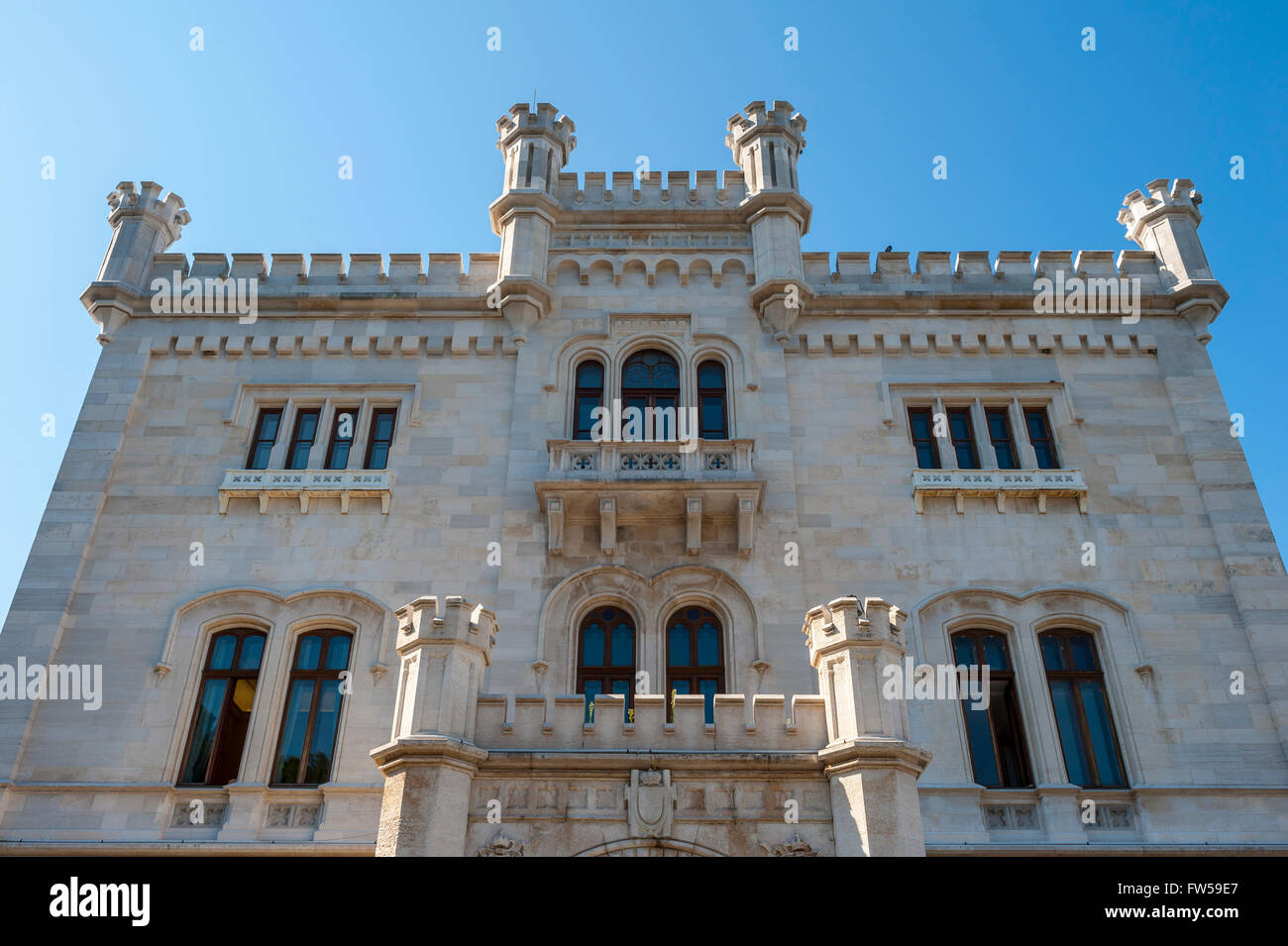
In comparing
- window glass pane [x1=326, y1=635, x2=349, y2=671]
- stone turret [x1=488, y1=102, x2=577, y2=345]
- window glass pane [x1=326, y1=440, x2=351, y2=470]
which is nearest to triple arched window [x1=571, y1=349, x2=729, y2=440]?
stone turret [x1=488, y1=102, x2=577, y2=345]

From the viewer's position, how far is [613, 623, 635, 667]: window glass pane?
16.9 m

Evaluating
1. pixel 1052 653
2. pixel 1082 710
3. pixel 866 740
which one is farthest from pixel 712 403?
pixel 866 740

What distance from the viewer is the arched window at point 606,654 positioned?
16656 millimetres

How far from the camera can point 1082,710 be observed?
16.4m

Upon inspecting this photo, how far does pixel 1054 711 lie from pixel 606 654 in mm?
7291

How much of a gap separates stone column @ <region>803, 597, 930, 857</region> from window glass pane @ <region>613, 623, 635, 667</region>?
5.27m

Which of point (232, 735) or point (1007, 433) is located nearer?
point (232, 735)

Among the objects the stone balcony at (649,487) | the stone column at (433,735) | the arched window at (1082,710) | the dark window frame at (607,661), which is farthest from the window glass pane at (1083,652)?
the stone column at (433,735)

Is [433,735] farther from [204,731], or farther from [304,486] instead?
[304,486]

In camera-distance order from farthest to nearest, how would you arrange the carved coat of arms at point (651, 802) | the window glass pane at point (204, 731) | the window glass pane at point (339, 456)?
the window glass pane at point (339, 456), the window glass pane at point (204, 731), the carved coat of arms at point (651, 802)

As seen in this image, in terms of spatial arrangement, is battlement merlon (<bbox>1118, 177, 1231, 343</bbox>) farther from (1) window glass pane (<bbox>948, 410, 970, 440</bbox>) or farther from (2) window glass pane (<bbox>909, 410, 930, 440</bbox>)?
(2) window glass pane (<bbox>909, 410, 930, 440</bbox>)

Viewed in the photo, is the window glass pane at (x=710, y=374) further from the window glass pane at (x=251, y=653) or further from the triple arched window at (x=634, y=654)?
the window glass pane at (x=251, y=653)

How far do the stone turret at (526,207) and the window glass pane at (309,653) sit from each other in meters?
7.09
